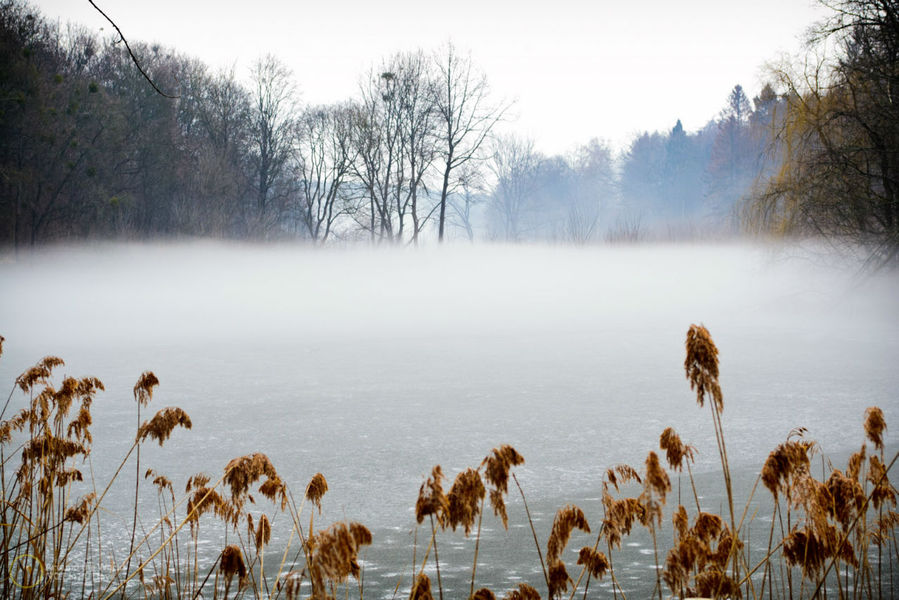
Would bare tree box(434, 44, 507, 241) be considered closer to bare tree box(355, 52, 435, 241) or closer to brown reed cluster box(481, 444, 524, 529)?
bare tree box(355, 52, 435, 241)

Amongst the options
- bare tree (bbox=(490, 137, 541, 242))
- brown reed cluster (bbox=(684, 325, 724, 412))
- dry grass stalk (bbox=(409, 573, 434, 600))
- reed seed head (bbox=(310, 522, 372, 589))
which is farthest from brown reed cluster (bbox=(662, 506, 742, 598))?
bare tree (bbox=(490, 137, 541, 242))

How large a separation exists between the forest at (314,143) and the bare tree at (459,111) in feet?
0.22

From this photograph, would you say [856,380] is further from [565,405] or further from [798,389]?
[565,405]

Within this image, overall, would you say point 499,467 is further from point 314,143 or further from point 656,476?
point 314,143

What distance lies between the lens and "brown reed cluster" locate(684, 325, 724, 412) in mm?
1971

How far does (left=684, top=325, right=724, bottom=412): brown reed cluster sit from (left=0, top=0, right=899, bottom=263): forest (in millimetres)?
15198

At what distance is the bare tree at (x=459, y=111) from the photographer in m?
38.5

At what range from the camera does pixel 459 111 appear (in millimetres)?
38844

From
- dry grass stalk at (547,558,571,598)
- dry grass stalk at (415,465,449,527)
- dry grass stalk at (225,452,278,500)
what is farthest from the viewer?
dry grass stalk at (225,452,278,500)

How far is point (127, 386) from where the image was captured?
388 inches

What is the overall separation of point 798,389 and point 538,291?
2229cm

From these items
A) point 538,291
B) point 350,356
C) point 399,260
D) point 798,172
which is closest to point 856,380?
point 350,356

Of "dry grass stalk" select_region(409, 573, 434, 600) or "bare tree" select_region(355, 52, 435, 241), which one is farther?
"bare tree" select_region(355, 52, 435, 241)

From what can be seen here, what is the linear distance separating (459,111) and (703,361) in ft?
124
